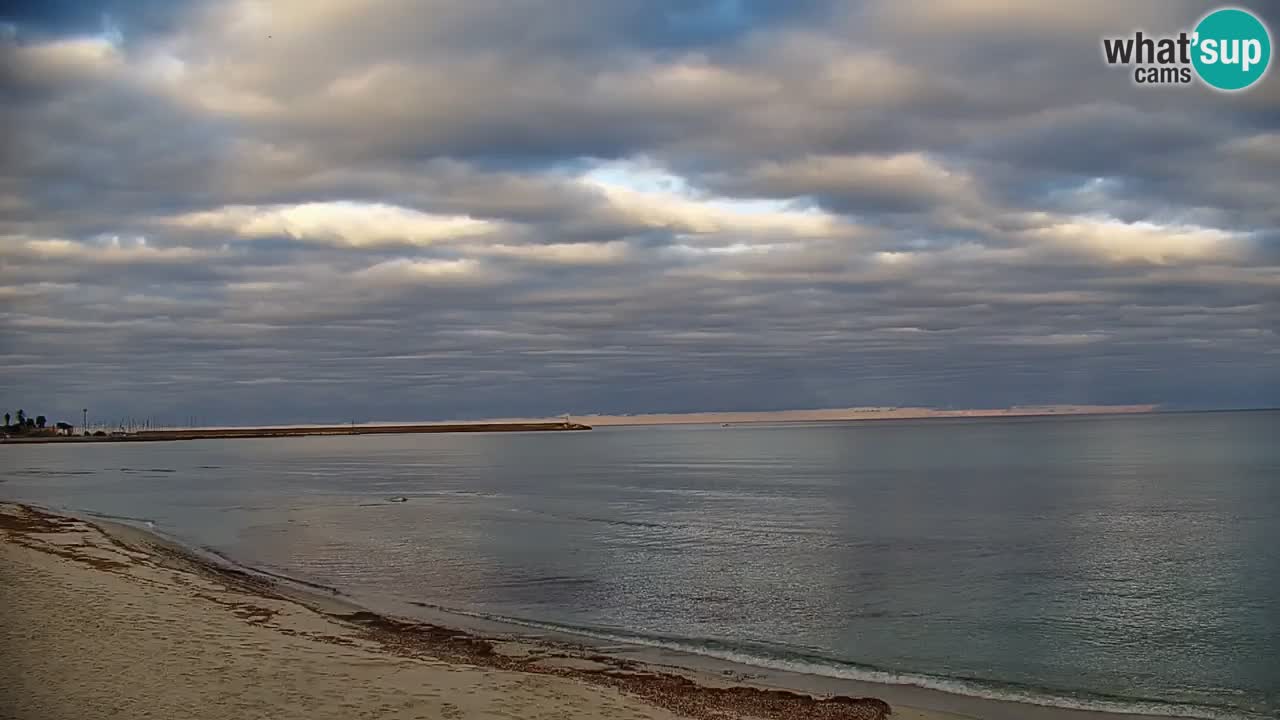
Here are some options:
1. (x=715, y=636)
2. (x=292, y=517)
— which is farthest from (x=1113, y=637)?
(x=292, y=517)

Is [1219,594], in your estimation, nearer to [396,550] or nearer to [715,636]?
[715,636]

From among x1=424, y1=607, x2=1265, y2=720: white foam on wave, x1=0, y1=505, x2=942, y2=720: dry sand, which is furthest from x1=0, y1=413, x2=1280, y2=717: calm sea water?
x1=0, y1=505, x2=942, y2=720: dry sand

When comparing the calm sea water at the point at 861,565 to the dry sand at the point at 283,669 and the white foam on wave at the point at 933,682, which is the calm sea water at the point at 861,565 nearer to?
the white foam on wave at the point at 933,682

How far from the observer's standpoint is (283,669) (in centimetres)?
1388

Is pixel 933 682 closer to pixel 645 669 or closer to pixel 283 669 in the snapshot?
pixel 645 669

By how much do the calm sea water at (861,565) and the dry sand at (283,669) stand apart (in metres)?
3.19

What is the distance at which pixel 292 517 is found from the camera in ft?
151

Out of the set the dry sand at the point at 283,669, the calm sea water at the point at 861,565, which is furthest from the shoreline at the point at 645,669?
the calm sea water at the point at 861,565

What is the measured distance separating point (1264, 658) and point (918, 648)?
645 centimetres

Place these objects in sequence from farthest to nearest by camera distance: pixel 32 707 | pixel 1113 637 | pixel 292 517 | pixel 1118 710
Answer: pixel 292 517 < pixel 1113 637 < pixel 1118 710 < pixel 32 707

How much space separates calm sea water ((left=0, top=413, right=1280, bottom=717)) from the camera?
18125 millimetres

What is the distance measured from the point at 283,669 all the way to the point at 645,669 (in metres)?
6.23

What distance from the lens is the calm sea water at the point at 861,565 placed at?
59.5 ft

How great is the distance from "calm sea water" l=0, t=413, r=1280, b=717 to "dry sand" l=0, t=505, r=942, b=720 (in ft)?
10.5
